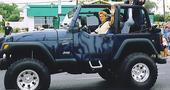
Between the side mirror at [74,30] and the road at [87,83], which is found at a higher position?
the side mirror at [74,30]

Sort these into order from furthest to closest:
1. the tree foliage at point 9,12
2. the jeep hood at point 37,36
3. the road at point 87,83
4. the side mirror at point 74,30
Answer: the tree foliage at point 9,12 < the road at point 87,83 < the side mirror at point 74,30 < the jeep hood at point 37,36

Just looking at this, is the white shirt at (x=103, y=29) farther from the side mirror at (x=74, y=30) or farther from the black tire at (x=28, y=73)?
the black tire at (x=28, y=73)

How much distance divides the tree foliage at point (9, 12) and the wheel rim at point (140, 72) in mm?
84598

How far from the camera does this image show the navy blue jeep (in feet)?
30.6

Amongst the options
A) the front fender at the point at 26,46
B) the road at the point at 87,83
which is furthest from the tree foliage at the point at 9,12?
the front fender at the point at 26,46

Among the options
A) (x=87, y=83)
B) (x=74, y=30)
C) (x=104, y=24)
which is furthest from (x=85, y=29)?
(x=87, y=83)

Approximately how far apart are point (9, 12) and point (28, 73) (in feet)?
289

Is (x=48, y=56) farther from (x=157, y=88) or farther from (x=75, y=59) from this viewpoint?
(x=157, y=88)

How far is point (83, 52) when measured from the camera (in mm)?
9688

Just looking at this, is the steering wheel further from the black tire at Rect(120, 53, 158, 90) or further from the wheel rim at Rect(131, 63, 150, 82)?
the wheel rim at Rect(131, 63, 150, 82)

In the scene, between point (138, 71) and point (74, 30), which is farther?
point (138, 71)

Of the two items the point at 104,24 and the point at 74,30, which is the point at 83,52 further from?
the point at 104,24

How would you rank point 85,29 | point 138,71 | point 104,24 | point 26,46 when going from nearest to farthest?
point 26,46, point 85,29, point 138,71, point 104,24

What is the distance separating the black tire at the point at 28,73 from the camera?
9258mm
